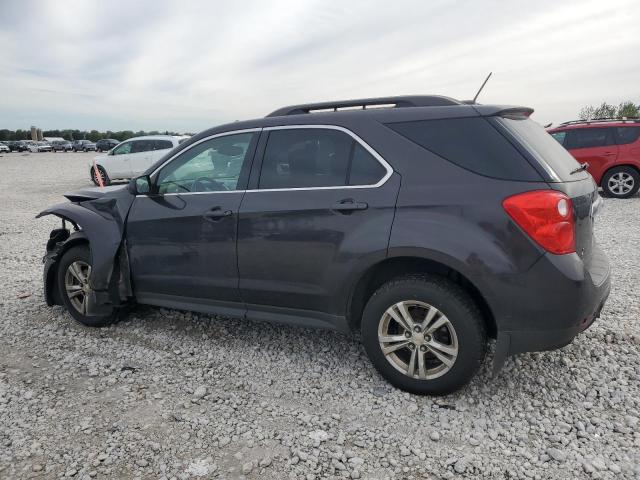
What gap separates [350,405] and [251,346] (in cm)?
111

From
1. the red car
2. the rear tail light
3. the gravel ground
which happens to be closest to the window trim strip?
the rear tail light

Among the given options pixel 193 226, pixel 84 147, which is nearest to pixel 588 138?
pixel 193 226

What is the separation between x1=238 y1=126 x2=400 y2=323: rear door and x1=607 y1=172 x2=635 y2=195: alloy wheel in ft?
33.1

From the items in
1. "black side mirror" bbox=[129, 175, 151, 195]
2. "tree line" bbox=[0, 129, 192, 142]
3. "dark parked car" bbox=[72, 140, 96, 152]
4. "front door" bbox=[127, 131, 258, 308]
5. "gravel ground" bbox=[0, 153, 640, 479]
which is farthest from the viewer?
"tree line" bbox=[0, 129, 192, 142]

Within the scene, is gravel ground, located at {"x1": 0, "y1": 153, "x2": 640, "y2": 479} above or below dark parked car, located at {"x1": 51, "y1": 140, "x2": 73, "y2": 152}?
above

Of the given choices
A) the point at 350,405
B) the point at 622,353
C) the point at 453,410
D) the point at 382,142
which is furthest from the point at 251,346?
the point at 622,353

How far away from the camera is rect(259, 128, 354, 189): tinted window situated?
303cm

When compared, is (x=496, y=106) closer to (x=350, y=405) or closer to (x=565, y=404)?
(x=565, y=404)

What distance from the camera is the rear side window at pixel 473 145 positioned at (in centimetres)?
257

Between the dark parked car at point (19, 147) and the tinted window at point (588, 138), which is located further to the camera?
the dark parked car at point (19, 147)

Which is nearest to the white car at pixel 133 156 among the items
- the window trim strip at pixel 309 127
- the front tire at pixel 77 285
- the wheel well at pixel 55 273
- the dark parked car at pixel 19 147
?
the wheel well at pixel 55 273

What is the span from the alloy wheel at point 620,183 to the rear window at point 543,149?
9195mm

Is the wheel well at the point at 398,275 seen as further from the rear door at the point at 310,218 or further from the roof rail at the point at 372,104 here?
the roof rail at the point at 372,104

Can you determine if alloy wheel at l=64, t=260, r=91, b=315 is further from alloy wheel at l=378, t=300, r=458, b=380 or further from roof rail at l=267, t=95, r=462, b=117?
alloy wheel at l=378, t=300, r=458, b=380
